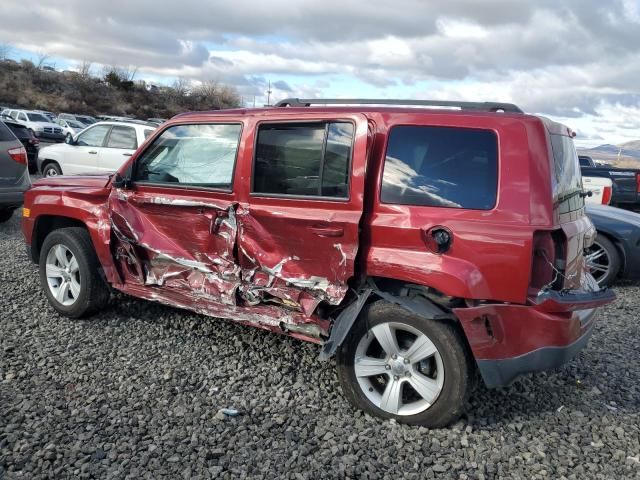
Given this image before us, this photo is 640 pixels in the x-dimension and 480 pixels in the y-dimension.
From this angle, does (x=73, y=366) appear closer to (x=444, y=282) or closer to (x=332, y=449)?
(x=332, y=449)

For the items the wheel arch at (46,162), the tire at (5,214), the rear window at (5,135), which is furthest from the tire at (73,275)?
the wheel arch at (46,162)

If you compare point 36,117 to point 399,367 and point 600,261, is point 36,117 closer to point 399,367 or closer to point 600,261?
point 600,261

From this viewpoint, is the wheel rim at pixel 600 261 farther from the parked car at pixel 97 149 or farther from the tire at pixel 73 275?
the parked car at pixel 97 149

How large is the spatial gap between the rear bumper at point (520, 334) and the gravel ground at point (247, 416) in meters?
0.49

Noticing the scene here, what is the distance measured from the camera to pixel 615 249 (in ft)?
21.6

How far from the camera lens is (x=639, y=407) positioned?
3.70 metres

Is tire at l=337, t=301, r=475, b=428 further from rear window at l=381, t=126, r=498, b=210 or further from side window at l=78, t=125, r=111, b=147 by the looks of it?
side window at l=78, t=125, r=111, b=147

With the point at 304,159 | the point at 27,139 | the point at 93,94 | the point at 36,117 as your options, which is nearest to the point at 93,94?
the point at 93,94

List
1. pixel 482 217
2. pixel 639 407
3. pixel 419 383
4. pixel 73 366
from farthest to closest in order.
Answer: pixel 73 366 < pixel 639 407 < pixel 419 383 < pixel 482 217

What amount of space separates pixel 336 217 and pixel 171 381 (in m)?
1.62

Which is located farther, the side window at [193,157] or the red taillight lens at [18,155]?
the red taillight lens at [18,155]

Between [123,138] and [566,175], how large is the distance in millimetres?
8840

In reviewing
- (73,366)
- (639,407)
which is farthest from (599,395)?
(73,366)

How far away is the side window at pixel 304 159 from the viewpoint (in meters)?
3.49
